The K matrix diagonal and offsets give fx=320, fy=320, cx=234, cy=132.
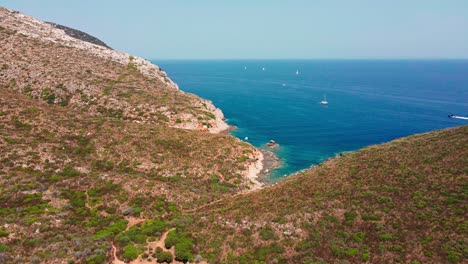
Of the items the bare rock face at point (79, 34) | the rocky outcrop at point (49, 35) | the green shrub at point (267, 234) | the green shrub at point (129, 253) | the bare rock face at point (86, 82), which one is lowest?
the green shrub at point (129, 253)

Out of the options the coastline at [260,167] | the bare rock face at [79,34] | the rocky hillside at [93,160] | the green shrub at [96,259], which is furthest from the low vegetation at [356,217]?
the bare rock face at [79,34]

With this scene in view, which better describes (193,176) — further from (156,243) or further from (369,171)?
(369,171)

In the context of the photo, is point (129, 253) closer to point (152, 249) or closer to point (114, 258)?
point (114, 258)

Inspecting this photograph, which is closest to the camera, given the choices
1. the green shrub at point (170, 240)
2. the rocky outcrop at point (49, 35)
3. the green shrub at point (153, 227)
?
the green shrub at point (170, 240)

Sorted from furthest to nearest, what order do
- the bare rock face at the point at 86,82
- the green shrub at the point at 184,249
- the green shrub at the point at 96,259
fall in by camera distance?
1. the bare rock face at the point at 86,82
2. the green shrub at the point at 184,249
3. the green shrub at the point at 96,259

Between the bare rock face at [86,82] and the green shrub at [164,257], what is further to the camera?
the bare rock face at [86,82]

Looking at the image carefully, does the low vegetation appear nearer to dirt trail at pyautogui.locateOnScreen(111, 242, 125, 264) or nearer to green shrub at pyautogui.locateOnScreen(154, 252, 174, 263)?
green shrub at pyautogui.locateOnScreen(154, 252, 174, 263)

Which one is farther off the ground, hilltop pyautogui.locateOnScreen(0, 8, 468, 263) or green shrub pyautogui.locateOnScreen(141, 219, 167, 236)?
hilltop pyautogui.locateOnScreen(0, 8, 468, 263)

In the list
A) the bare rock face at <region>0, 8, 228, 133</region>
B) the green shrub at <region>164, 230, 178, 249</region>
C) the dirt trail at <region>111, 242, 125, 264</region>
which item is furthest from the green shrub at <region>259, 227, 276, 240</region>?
the bare rock face at <region>0, 8, 228, 133</region>

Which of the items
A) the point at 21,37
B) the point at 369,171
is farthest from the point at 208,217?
the point at 21,37

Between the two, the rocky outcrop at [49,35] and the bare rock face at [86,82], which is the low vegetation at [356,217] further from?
the rocky outcrop at [49,35]
